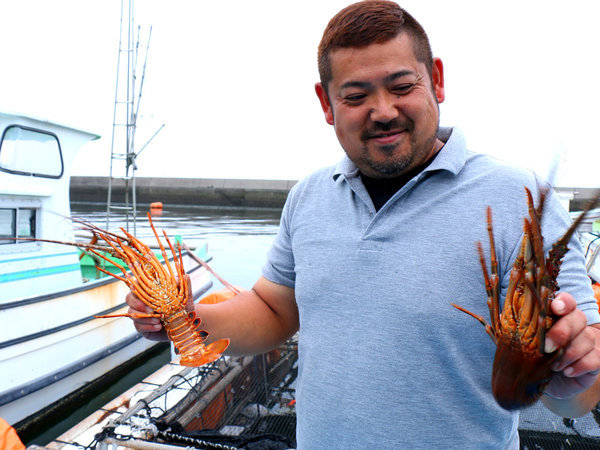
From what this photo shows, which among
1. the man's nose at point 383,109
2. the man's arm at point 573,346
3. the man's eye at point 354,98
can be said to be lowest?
the man's arm at point 573,346

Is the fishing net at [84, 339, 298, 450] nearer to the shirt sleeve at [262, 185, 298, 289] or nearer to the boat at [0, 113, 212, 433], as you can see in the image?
the shirt sleeve at [262, 185, 298, 289]

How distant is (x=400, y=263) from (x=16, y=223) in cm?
632

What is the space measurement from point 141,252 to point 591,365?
6.10ft

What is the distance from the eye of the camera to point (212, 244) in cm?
1956

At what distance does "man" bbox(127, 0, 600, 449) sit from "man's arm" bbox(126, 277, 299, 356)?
284 millimetres

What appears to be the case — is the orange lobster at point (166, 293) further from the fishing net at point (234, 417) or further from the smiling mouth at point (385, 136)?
the smiling mouth at point (385, 136)

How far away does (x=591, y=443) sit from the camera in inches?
118

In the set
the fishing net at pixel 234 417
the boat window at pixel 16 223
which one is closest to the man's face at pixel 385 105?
the fishing net at pixel 234 417

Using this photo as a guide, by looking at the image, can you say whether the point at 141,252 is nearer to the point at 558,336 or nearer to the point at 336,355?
the point at 336,355

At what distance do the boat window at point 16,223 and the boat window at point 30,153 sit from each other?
55 centimetres

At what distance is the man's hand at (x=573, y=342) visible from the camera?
0.99 metres

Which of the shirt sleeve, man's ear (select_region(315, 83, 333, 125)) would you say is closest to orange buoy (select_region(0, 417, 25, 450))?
the shirt sleeve

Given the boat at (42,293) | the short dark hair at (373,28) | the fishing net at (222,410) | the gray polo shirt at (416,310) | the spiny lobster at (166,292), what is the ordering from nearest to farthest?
the gray polo shirt at (416,310)
the short dark hair at (373,28)
the spiny lobster at (166,292)
the fishing net at (222,410)
the boat at (42,293)

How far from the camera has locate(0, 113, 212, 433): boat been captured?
545 cm
